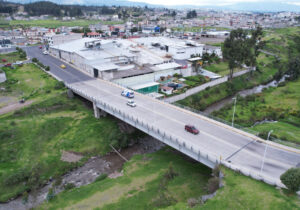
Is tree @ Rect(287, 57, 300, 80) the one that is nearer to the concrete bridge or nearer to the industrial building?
the industrial building

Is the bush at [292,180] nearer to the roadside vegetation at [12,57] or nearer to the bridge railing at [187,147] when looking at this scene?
the bridge railing at [187,147]

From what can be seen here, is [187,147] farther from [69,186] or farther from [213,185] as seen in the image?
[69,186]

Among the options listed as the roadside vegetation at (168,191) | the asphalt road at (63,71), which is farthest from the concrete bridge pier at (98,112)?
the asphalt road at (63,71)

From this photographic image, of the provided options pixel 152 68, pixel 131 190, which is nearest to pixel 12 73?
pixel 152 68

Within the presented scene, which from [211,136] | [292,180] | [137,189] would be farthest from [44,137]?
[292,180]

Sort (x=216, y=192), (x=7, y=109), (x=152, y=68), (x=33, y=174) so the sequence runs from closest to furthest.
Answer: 1. (x=216, y=192)
2. (x=33, y=174)
3. (x=7, y=109)
4. (x=152, y=68)

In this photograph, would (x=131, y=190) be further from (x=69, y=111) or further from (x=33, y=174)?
(x=69, y=111)

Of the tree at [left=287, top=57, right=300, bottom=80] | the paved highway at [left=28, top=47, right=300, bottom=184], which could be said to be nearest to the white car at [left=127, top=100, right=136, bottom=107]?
the paved highway at [left=28, top=47, right=300, bottom=184]
